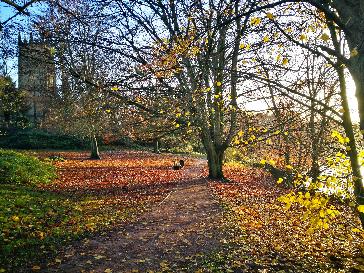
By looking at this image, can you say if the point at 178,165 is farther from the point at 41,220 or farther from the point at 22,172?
the point at 41,220

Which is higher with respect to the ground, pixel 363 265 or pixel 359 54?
pixel 359 54

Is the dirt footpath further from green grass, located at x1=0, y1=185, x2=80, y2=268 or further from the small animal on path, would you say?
the small animal on path

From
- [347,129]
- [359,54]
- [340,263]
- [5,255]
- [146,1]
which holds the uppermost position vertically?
[146,1]

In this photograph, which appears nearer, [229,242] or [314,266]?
[314,266]

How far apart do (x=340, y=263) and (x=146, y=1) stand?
12034mm

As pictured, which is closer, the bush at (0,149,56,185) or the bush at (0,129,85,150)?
the bush at (0,149,56,185)

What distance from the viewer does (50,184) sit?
1440cm

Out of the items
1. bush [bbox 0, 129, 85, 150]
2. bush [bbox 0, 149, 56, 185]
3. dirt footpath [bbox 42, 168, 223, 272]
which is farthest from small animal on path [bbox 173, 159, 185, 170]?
bush [bbox 0, 129, 85, 150]

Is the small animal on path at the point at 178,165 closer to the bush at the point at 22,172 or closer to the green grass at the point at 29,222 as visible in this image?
the bush at the point at 22,172

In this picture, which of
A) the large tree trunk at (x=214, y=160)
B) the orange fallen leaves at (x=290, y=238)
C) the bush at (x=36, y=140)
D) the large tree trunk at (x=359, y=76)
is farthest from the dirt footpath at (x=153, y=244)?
the bush at (x=36, y=140)

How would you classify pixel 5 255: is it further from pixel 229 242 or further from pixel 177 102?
pixel 177 102

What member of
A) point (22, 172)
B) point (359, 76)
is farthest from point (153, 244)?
point (22, 172)

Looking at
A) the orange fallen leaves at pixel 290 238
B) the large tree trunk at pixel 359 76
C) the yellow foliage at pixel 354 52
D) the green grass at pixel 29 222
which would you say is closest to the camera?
the yellow foliage at pixel 354 52

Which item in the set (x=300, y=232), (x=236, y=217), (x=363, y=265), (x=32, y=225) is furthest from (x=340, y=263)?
(x=32, y=225)
